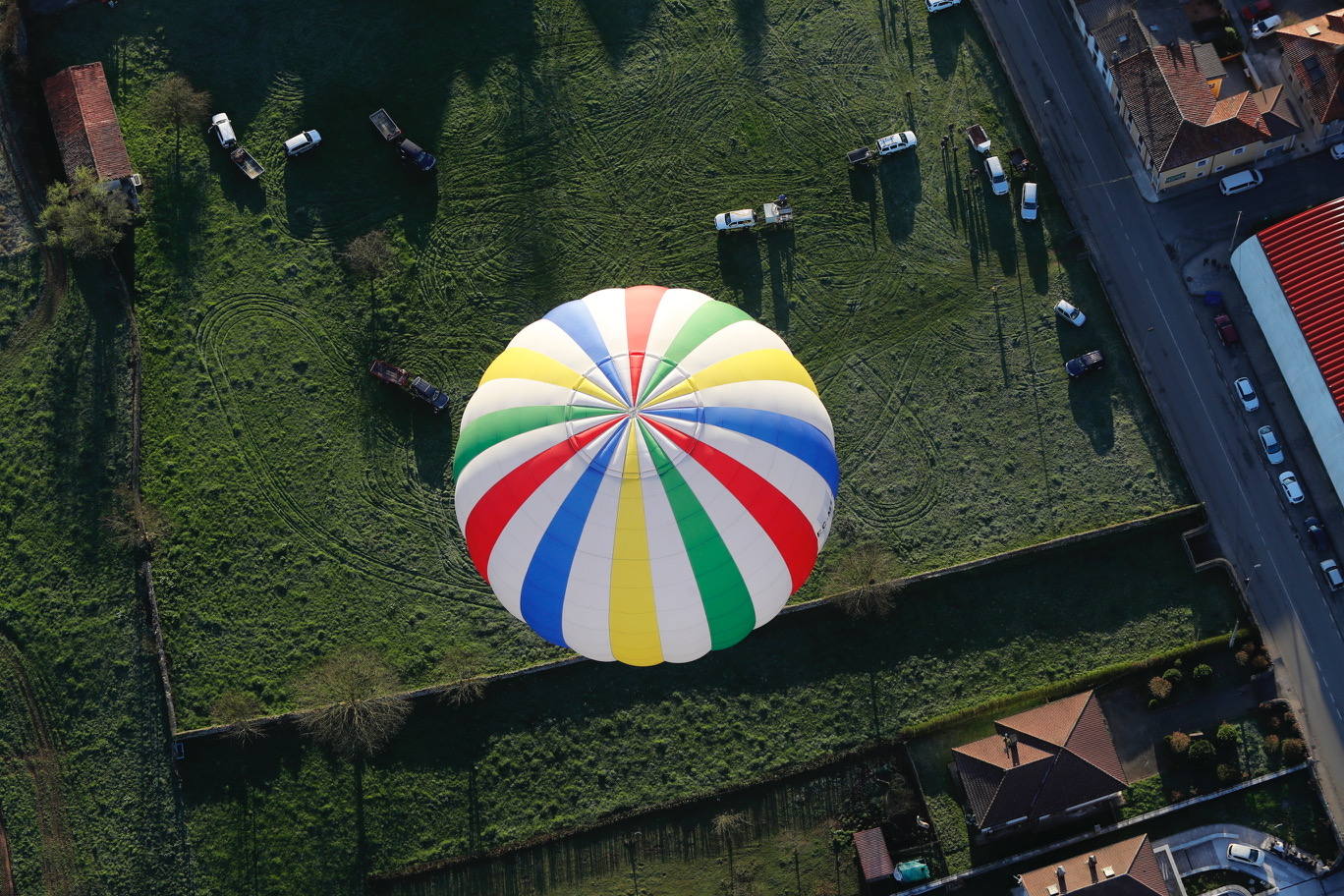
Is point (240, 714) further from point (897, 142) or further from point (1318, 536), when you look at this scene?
point (1318, 536)

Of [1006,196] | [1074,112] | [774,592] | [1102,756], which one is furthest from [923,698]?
[1074,112]

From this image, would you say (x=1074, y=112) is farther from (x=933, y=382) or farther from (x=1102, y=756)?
(x=1102, y=756)

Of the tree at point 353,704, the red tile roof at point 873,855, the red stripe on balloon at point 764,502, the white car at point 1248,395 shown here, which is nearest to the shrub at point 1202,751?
the red tile roof at point 873,855

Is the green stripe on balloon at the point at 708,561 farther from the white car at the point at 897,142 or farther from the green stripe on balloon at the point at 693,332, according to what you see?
the white car at the point at 897,142

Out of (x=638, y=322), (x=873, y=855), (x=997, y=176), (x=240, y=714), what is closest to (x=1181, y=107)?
(x=997, y=176)

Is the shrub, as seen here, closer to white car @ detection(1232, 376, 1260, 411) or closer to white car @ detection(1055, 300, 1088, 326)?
white car @ detection(1232, 376, 1260, 411)

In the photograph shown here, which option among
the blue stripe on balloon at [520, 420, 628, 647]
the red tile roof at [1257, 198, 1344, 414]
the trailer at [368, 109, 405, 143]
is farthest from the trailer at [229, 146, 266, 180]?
the red tile roof at [1257, 198, 1344, 414]
